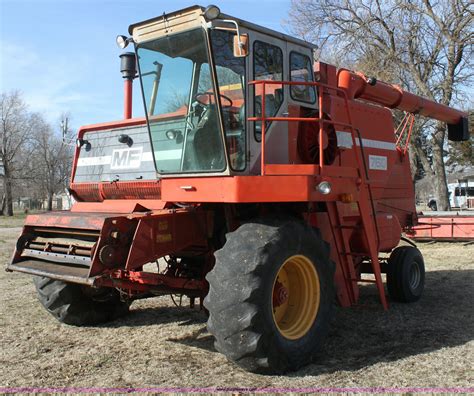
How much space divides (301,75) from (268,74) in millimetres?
593

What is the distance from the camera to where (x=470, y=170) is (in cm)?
5200

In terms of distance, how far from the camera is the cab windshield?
4.85m

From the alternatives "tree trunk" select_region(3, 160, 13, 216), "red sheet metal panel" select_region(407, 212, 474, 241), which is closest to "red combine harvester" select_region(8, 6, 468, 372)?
"red sheet metal panel" select_region(407, 212, 474, 241)

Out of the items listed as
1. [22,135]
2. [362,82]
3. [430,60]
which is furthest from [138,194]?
[22,135]

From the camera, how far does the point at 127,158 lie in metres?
6.05

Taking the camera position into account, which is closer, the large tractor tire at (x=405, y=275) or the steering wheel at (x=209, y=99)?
the steering wheel at (x=209, y=99)

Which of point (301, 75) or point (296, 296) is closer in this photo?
point (296, 296)

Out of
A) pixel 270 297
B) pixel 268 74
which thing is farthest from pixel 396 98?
pixel 270 297

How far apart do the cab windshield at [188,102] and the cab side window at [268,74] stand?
0.69 ft

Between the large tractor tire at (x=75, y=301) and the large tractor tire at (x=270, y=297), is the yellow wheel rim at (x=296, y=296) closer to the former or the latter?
the large tractor tire at (x=270, y=297)

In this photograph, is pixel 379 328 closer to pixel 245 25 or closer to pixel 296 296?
pixel 296 296

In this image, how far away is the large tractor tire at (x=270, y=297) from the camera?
158 inches

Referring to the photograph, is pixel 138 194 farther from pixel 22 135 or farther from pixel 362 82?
pixel 22 135

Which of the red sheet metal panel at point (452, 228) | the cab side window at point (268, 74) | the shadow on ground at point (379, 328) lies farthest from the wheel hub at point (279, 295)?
the red sheet metal panel at point (452, 228)
